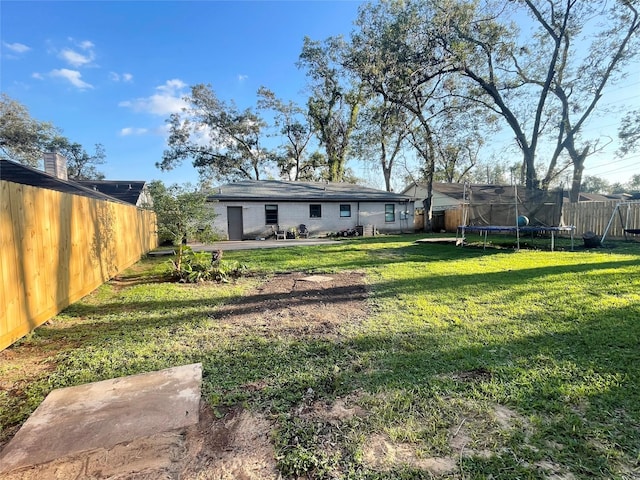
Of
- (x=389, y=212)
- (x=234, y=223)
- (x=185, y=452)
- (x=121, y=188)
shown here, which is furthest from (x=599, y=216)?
(x=121, y=188)

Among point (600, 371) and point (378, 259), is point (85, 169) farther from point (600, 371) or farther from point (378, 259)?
point (600, 371)

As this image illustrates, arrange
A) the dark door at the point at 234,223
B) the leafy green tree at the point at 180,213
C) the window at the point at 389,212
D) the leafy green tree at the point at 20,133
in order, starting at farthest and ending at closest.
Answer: the leafy green tree at the point at 20,133 < the window at the point at 389,212 < the dark door at the point at 234,223 < the leafy green tree at the point at 180,213

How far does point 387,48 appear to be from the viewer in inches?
583

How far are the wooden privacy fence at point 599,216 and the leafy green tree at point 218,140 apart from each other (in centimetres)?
2355

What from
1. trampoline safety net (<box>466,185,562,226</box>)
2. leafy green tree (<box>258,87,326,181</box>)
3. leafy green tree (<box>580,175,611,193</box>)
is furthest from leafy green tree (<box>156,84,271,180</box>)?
leafy green tree (<box>580,175,611,193</box>)

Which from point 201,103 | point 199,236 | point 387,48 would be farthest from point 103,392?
point 201,103

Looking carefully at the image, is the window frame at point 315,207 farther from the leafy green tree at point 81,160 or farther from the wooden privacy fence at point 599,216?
the leafy green tree at point 81,160

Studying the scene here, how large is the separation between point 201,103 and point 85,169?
64.2 feet

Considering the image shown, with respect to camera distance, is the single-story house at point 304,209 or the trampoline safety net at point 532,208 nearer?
the trampoline safety net at point 532,208

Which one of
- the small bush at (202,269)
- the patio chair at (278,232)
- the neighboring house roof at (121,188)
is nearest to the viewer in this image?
the small bush at (202,269)

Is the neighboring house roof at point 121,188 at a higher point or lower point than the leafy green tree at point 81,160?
lower

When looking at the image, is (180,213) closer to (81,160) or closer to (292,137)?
(292,137)

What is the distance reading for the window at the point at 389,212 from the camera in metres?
19.9

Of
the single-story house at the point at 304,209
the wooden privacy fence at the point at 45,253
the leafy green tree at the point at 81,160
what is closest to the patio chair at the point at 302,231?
the single-story house at the point at 304,209
